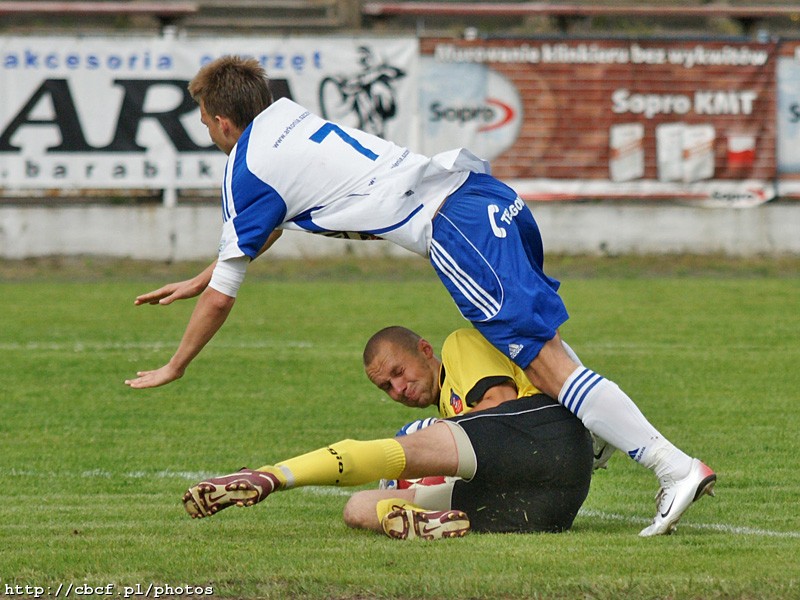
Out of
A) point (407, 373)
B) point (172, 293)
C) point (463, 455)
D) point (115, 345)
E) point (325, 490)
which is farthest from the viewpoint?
point (115, 345)

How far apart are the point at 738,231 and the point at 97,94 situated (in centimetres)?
912

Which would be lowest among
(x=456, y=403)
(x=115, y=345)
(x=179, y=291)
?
(x=115, y=345)

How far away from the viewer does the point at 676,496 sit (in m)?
5.55

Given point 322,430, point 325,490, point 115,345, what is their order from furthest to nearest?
point 115,345 → point 322,430 → point 325,490

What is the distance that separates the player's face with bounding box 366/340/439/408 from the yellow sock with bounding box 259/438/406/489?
56 centimetres

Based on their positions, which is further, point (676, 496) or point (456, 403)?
point (456, 403)

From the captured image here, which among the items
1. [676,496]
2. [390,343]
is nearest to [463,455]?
[390,343]

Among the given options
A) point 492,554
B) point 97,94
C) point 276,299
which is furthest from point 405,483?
point 97,94

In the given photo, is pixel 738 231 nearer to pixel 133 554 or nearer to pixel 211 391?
pixel 211 391

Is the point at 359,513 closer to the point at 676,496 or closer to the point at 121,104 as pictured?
the point at 676,496

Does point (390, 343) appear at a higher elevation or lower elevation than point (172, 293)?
lower

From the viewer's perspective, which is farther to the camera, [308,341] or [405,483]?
[308,341]

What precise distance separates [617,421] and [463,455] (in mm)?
660

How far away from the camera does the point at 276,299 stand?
1616cm
